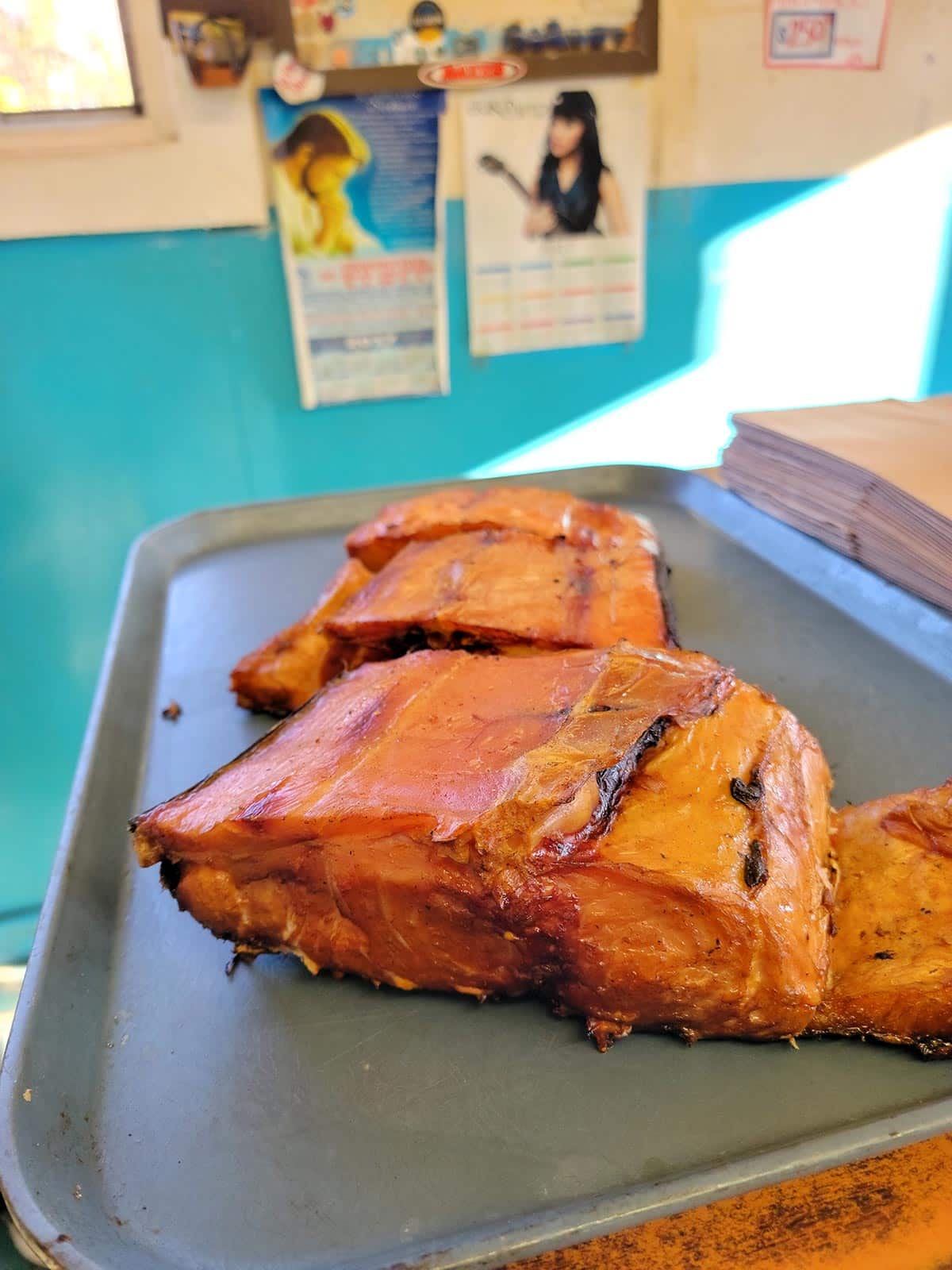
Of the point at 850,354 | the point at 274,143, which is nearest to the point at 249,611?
the point at 274,143

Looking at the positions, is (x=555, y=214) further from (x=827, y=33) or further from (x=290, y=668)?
(x=290, y=668)

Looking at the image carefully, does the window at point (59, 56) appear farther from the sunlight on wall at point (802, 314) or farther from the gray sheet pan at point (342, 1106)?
the gray sheet pan at point (342, 1106)

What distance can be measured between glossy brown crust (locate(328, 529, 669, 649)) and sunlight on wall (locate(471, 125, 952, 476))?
141 centimetres

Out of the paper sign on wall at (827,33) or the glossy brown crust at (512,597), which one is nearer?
the glossy brown crust at (512,597)

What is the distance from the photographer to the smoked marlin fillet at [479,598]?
5.02 feet

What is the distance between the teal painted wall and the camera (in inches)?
105

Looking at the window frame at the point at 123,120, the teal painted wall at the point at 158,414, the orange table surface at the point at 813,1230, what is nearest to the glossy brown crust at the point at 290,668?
the orange table surface at the point at 813,1230

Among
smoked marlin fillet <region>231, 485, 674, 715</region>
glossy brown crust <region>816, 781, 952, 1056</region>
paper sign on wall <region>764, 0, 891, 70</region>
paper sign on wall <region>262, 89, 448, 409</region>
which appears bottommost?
glossy brown crust <region>816, 781, 952, 1056</region>

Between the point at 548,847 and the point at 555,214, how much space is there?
2449mm

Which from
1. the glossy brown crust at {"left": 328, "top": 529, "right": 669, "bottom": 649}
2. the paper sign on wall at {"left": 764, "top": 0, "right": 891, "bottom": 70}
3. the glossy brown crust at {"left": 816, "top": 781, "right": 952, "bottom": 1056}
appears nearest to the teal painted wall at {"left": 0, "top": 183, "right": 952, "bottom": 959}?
the paper sign on wall at {"left": 764, "top": 0, "right": 891, "bottom": 70}

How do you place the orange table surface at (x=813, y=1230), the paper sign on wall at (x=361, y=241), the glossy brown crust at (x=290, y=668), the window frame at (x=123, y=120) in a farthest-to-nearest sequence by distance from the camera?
the paper sign on wall at (x=361, y=241) → the window frame at (x=123, y=120) → the glossy brown crust at (x=290, y=668) → the orange table surface at (x=813, y=1230)

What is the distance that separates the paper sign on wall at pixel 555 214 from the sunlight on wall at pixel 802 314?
0.16 metres

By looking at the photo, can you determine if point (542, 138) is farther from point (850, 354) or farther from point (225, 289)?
point (850, 354)

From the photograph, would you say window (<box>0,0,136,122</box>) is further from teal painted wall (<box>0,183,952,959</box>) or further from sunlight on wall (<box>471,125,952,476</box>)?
sunlight on wall (<box>471,125,952,476</box>)
